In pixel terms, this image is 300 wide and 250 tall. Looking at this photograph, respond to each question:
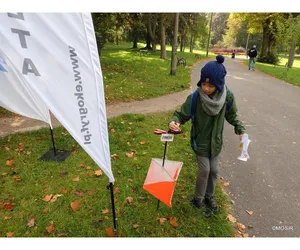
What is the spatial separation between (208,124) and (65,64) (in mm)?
1610

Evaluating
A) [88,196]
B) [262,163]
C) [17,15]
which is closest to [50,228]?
[88,196]

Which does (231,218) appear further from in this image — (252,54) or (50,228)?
(252,54)

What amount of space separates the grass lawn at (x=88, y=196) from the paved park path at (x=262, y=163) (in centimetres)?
39

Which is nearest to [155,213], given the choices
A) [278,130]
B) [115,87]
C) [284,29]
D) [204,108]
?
[204,108]

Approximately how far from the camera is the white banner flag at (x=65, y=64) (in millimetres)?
1734

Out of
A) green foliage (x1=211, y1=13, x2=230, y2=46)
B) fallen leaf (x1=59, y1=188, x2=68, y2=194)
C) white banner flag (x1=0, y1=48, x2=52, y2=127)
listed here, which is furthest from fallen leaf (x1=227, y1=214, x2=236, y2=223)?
green foliage (x1=211, y1=13, x2=230, y2=46)

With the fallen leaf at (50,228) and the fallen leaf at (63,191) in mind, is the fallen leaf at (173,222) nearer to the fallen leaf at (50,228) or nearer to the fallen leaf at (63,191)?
the fallen leaf at (50,228)

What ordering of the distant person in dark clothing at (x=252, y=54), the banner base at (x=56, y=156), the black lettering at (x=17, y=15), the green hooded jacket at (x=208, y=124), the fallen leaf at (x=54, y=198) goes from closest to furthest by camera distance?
the black lettering at (x=17, y=15)
the green hooded jacket at (x=208, y=124)
the fallen leaf at (x=54, y=198)
the banner base at (x=56, y=156)
the distant person in dark clothing at (x=252, y=54)

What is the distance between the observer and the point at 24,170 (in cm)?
370

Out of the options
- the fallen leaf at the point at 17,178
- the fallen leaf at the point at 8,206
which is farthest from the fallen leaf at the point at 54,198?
the fallen leaf at the point at 17,178

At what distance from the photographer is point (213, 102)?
96.5 inches

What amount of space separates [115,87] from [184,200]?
6.19 metres

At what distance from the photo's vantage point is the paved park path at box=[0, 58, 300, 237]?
298 centimetres

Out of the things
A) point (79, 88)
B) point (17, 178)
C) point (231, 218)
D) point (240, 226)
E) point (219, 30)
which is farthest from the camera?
point (219, 30)
